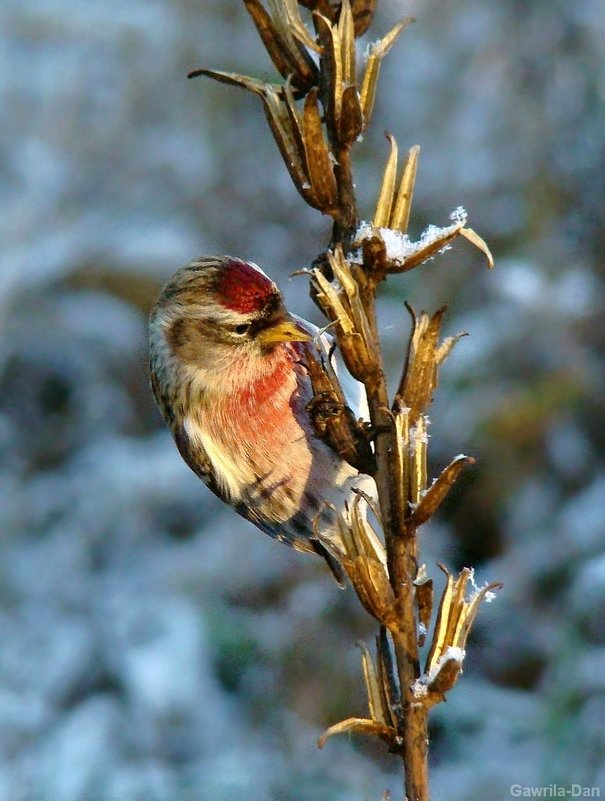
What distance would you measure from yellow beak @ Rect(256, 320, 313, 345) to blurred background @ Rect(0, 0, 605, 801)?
5.58 ft

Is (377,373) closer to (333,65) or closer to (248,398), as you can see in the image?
(333,65)

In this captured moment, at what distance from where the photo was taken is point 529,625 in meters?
3.81

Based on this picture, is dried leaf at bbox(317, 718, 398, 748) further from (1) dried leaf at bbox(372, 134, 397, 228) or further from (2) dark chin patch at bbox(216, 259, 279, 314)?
(2) dark chin patch at bbox(216, 259, 279, 314)

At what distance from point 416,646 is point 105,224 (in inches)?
162

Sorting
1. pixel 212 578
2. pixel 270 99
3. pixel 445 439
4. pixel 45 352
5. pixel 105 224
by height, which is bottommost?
pixel 270 99

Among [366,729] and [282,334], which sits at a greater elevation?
[282,334]

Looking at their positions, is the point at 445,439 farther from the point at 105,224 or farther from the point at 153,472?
the point at 105,224

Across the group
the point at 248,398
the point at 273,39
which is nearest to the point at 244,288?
the point at 248,398

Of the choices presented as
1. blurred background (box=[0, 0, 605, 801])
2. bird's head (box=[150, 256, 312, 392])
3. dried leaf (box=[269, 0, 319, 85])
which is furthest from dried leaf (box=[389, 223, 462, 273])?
blurred background (box=[0, 0, 605, 801])

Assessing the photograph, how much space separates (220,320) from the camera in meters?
2.09

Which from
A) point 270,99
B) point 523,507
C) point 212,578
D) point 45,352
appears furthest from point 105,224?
point 270,99

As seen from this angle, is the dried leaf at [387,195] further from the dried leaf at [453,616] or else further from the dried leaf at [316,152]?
the dried leaf at [453,616]

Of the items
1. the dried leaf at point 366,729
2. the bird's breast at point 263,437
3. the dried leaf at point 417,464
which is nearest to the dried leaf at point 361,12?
the dried leaf at point 417,464

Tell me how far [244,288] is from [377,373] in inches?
32.5
